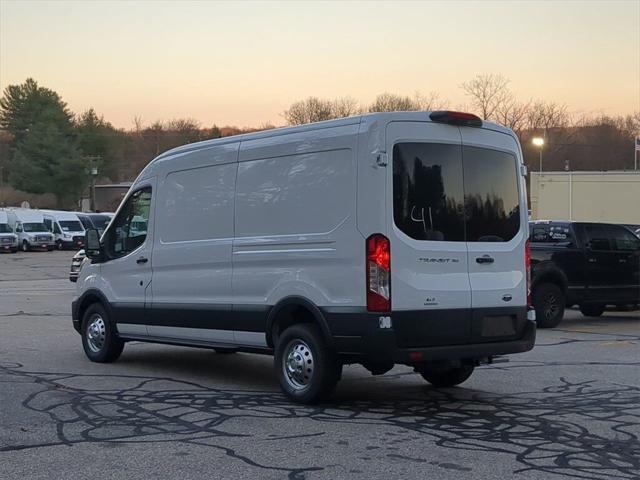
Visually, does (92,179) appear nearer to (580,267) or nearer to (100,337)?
(580,267)

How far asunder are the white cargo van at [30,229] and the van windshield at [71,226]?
3.64 ft

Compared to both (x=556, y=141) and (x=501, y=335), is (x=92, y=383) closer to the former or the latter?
(x=501, y=335)

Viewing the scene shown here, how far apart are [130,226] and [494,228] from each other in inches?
177

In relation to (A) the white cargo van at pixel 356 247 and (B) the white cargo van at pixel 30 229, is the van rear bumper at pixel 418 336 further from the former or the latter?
(B) the white cargo van at pixel 30 229

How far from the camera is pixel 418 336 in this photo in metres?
7.41

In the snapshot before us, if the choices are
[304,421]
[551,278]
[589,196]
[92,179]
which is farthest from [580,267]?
[92,179]

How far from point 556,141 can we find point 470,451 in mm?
79556

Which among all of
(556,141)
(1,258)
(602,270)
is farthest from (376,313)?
(556,141)

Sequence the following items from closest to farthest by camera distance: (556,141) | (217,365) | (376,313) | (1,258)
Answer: (376,313), (217,365), (1,258), (556,141)

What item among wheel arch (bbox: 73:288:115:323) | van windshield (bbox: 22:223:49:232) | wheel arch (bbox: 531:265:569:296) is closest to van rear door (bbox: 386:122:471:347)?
wheel arch (bbox: 73:288:115:323)

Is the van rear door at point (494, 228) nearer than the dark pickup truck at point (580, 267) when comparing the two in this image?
Yes

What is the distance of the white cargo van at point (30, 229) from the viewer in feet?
162

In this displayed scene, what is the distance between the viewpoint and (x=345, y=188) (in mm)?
7539

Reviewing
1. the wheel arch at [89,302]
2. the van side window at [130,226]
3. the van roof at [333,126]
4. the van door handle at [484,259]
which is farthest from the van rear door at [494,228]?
the wheel arch at [89,302]
